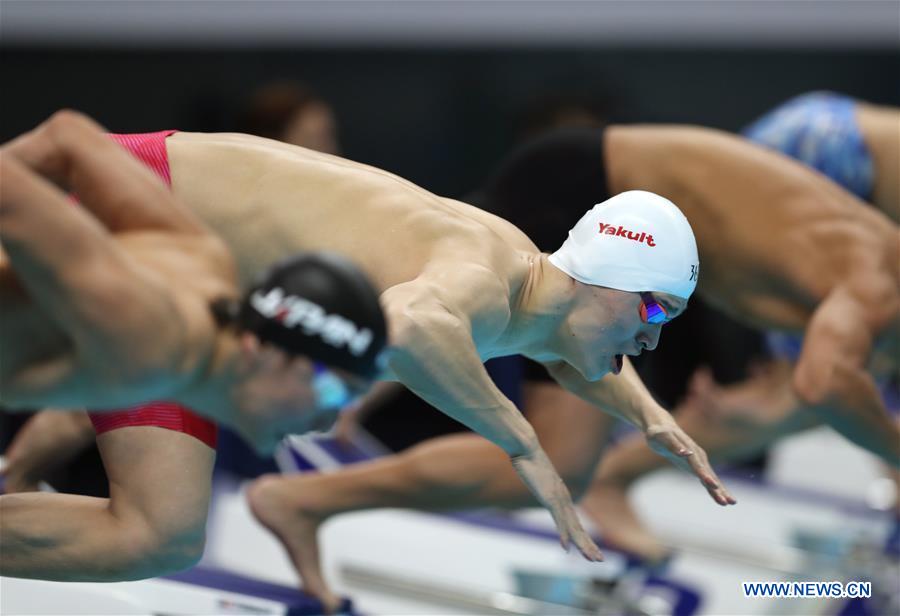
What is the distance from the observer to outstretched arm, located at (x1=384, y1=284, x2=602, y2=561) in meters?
2.47

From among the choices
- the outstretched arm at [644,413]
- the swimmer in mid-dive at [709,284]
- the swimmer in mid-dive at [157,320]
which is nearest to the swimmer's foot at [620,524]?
the swimmer in mid-dive at [709,284]

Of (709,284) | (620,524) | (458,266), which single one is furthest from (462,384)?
(620,524)

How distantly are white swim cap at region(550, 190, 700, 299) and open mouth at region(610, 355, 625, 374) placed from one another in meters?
0.19

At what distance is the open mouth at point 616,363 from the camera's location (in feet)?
9.49

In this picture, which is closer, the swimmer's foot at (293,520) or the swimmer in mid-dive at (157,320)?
the swimmer in mid-dive at (157,320)

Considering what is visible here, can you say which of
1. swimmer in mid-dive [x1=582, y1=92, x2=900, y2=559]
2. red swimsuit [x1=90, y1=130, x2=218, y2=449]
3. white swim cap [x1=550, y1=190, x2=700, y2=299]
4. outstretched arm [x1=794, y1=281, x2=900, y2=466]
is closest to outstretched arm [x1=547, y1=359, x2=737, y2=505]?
white swim cap [x1=550, y1=190, x2=700, y2=299]

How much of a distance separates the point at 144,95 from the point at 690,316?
318 centimetres

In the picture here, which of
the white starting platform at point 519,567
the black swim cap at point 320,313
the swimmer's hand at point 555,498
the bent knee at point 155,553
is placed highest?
the black swim cap at point 320,313

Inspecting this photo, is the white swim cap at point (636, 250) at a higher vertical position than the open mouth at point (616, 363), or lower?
higher

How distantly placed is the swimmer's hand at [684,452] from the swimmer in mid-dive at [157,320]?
42.1 inches

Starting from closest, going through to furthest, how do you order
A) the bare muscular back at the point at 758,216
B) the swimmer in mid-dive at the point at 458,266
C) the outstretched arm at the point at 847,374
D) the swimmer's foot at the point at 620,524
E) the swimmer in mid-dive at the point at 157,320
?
1. the swimmer in mid-dive at the point at 157,320
2. the swimmer in mid-dive at the point at 458,266
3. the outstretched arm at the point at 847,374
4. the bare muscular back at the point at 758,216
5. the swimmer's foot at the point at 620,524

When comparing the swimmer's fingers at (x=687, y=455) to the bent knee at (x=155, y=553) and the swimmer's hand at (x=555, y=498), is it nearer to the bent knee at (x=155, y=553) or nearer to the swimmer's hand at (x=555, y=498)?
the swimmer's hand at (x=555, y=498)

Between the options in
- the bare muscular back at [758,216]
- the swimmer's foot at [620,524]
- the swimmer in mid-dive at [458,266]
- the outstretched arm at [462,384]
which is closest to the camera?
the outstretched arm at [462,384]

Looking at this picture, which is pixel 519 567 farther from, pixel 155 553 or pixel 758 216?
pixel 155 553
